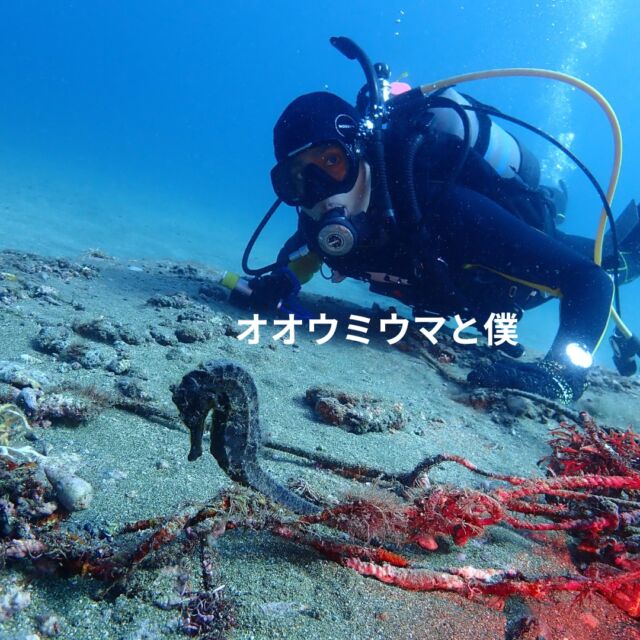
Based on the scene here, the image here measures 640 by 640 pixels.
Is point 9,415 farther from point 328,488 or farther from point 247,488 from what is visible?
point 328,488

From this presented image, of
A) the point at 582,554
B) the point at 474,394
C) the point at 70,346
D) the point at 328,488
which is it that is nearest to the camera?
the point at 582,554

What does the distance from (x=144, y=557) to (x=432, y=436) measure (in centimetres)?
268

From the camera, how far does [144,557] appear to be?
1.48 meters

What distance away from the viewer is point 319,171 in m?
5.18

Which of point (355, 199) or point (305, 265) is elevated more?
point (355, 199)

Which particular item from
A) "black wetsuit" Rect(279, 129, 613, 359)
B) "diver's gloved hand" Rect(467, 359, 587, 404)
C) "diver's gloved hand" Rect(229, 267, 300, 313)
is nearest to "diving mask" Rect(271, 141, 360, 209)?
"black wetsuit" Rect(279, 129, 613, 359)

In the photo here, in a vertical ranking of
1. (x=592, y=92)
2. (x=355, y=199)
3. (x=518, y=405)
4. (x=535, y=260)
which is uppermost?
(x=592, y=92)

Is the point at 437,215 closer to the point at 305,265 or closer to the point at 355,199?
the point at 355,199

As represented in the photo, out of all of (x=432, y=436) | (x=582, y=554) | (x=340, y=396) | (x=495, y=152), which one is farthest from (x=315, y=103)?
(x=582, y=554)

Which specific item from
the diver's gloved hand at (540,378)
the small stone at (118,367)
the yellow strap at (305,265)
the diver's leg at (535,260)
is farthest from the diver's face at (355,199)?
the small stone at (118,367)

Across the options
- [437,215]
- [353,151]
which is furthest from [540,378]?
[353,151]

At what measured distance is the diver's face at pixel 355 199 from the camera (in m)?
5.20

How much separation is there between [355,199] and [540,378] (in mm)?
2939

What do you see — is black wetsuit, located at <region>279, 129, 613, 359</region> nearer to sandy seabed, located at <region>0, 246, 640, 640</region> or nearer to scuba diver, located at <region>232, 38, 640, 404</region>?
scuba diver, located at <region>232, 38, 640, 404</region>
